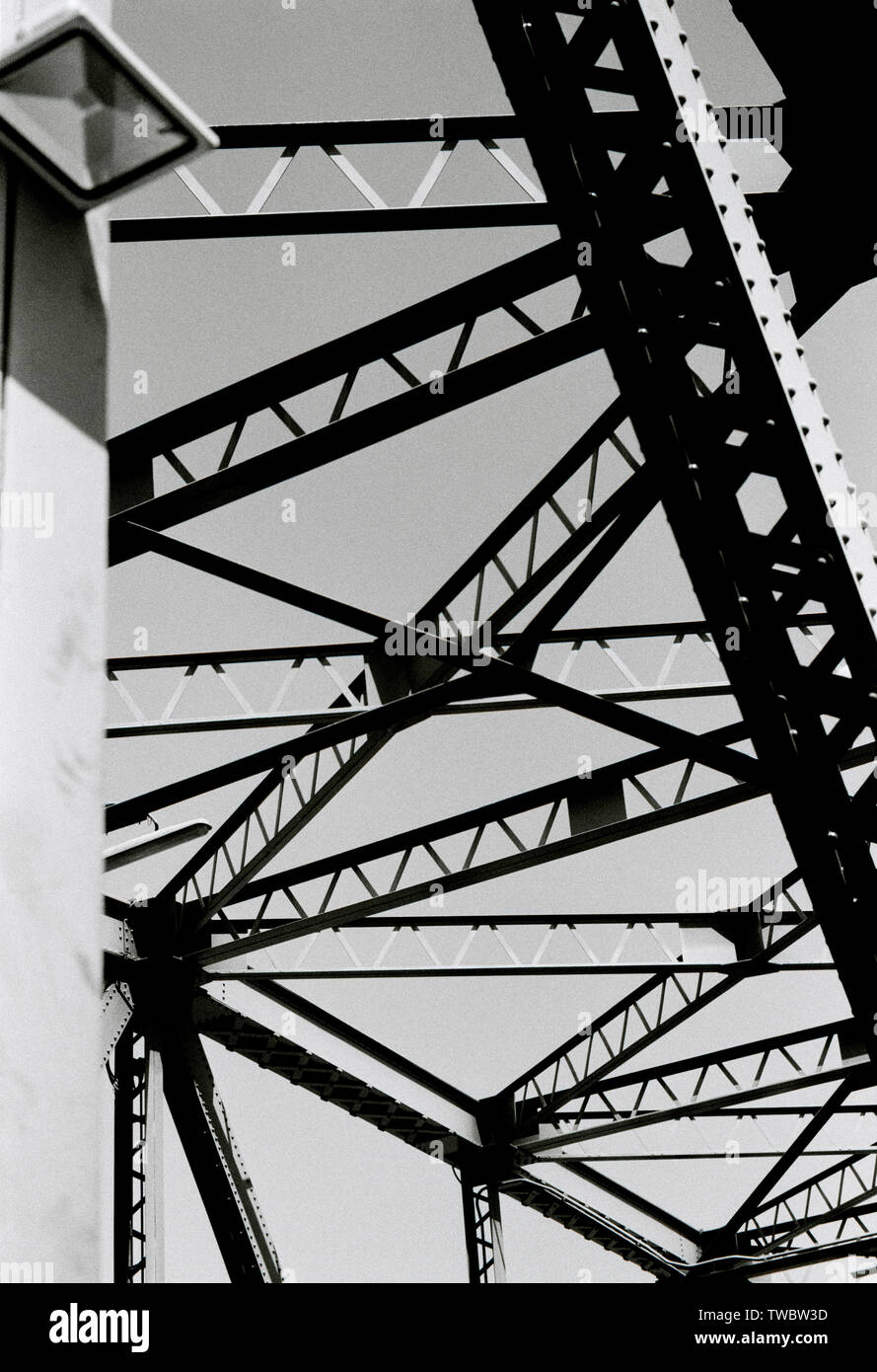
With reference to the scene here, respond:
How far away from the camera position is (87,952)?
9.76 ft

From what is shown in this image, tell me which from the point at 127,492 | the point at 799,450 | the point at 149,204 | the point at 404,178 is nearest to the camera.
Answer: the point at 799,450

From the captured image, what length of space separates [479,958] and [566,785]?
16.2ft

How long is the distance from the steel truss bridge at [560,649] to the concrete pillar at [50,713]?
4.46 meters

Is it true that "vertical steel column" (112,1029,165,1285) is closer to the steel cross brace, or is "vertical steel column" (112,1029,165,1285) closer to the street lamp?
the steel cross brace

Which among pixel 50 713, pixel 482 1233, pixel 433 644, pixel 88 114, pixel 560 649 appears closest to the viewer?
pixel 50 713

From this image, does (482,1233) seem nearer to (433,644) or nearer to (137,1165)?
(137,1165)

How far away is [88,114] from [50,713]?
4.20 ft

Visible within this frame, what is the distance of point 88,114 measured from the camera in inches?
126

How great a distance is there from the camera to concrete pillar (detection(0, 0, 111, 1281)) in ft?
9.04

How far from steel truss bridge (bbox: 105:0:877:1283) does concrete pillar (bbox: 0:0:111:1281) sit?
4.46 meters

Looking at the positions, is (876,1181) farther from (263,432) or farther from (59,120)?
(59,120)

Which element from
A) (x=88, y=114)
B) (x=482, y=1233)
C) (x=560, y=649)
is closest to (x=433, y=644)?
(x=560, y=649)

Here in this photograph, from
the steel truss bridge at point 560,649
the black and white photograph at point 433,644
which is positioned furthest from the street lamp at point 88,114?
the steel truss bridge at point 560,649
